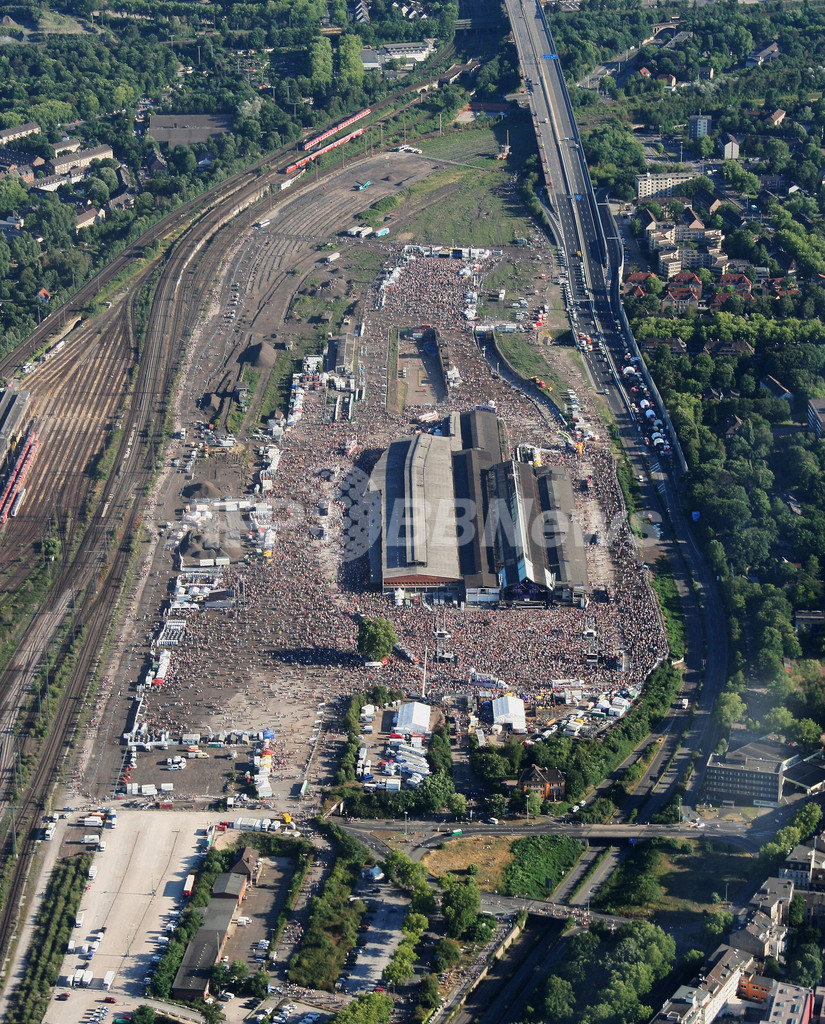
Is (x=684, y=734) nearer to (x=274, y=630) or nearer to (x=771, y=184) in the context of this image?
(x=274, y=630)

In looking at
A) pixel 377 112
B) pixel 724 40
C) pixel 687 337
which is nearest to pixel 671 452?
pixel 687 337

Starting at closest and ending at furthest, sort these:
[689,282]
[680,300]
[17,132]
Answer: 1. [680,300]
2. [689,282]
3. [17,132]

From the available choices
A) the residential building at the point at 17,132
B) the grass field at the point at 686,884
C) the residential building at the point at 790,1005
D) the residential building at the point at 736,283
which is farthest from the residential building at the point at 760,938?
the residential building at the point at 17,132

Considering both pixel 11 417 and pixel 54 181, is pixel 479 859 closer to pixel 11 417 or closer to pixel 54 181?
pixel 11 417

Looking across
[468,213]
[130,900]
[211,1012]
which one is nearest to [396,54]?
[468,213]

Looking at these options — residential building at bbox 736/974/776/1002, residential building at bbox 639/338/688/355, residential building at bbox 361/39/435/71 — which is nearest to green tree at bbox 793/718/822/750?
residential building at bbox 736/974/776/1002

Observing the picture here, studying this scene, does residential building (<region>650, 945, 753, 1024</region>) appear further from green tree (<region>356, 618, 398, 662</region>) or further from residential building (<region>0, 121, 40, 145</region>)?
residential building (<region>0, 121, 40, 145</region>)
